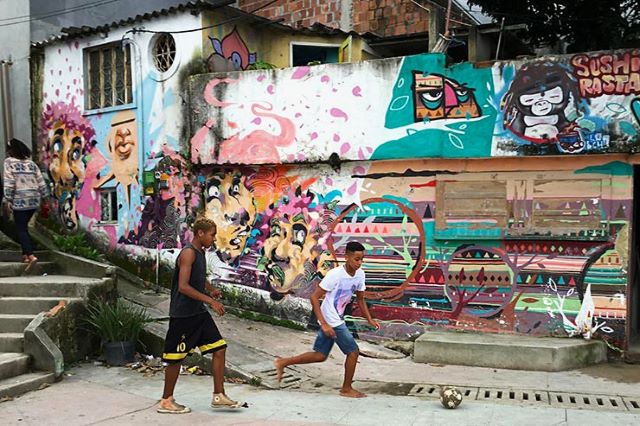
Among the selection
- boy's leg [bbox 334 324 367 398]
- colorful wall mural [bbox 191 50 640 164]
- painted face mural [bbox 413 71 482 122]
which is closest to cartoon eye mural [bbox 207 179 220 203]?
colorful wall mural [bbox 191 50 640 164]

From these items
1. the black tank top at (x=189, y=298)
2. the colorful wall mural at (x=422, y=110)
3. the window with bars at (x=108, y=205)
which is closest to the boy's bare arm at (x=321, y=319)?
the black tank top at (x=189, y=298)

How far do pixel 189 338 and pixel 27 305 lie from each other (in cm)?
294

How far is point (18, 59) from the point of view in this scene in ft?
40.1

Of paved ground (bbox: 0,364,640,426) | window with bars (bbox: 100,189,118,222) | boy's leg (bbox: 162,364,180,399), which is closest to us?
paved ground (bbox: 0,364,640,426)

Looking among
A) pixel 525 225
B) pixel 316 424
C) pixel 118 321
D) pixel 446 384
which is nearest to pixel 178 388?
pixel 118 321

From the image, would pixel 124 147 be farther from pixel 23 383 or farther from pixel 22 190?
pixel 23 383

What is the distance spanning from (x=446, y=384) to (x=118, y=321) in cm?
379

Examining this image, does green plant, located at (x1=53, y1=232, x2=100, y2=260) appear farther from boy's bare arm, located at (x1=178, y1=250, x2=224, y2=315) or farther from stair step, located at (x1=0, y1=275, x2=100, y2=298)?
boy's bare arm, located at (x1=178, y1=250, x2=224, y2=315)

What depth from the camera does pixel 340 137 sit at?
31.2ft

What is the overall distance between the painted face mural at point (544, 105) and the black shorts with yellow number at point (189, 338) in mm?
4867

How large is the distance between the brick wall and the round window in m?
5.33

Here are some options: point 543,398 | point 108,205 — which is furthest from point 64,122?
point 543,398

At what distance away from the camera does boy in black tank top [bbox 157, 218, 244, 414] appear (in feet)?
18.9

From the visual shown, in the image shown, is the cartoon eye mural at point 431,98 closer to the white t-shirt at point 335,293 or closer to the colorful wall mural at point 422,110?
the colorful wall mural at point 422,110
